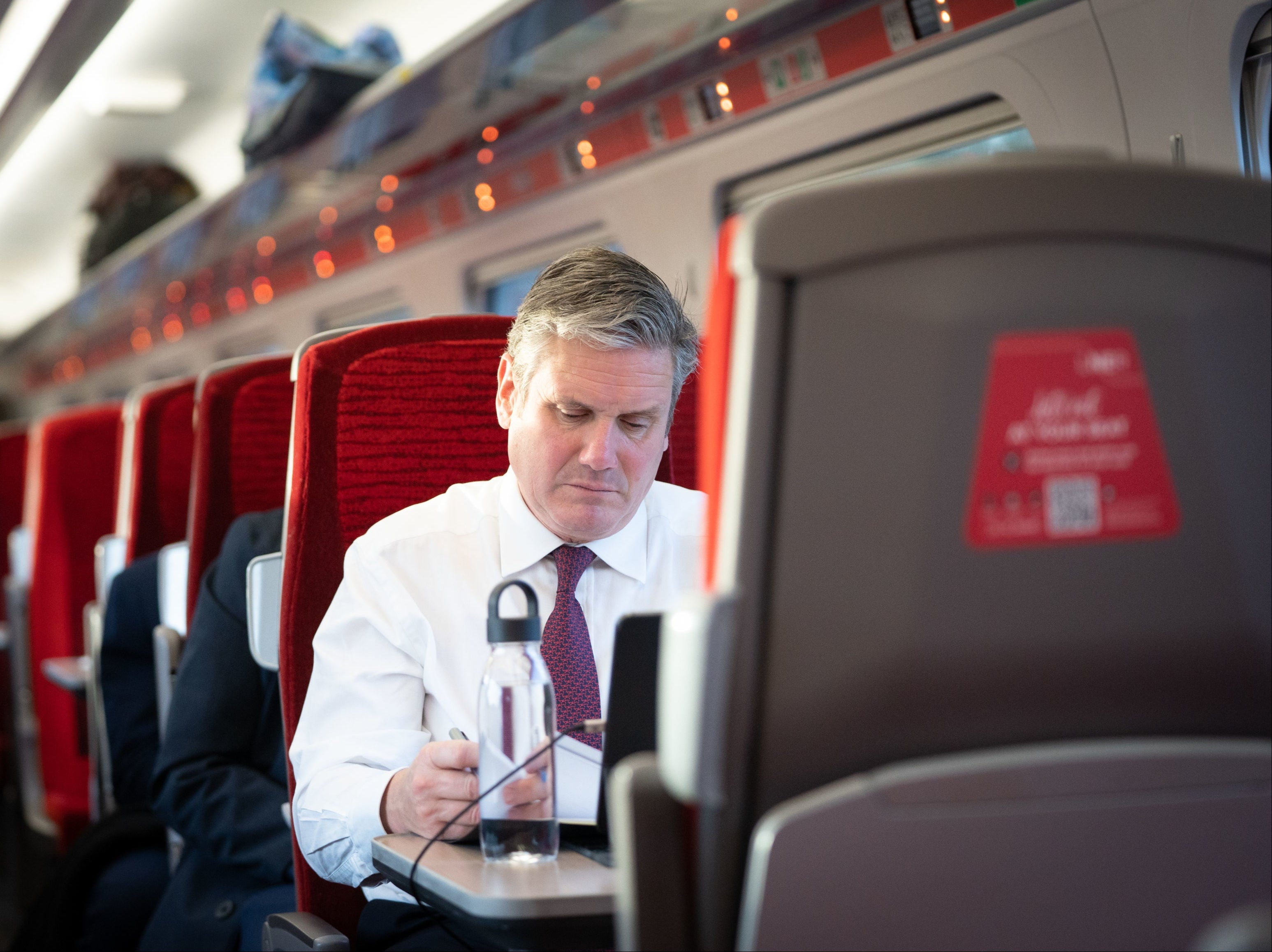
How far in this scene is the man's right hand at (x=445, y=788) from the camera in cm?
138

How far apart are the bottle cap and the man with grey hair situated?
11.8 inches

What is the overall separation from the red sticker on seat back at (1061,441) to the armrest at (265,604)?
1.31 meters

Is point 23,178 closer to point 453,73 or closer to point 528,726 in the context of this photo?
point 453,73

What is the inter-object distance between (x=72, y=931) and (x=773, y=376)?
2388mm

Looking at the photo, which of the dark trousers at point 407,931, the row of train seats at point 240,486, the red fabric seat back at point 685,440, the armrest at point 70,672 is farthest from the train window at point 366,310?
the dark trousers at point 407,931

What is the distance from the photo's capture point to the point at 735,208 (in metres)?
3.40

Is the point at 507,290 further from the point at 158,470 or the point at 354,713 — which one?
the point at 354,713

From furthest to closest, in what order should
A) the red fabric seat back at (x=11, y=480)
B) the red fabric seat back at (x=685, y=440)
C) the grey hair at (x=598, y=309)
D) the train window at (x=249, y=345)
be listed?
the train window at (x=249, y=345)
the red fabric seat back at (x=11, y=480)
the red fabric seat back at (x=685, y=440)
the grey hair at (x=598, y=309)

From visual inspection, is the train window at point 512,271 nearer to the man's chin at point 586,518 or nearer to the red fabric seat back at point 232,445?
the red fabric seat back at point 232,445

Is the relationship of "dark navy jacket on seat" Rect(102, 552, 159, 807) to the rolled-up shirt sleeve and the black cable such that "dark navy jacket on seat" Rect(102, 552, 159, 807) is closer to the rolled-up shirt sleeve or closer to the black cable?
the rolled-up shirt sleeve

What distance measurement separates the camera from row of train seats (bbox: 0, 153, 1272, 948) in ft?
3.05

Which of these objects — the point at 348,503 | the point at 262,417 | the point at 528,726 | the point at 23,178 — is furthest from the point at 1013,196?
the point at 23,178

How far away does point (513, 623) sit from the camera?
49.4 inches

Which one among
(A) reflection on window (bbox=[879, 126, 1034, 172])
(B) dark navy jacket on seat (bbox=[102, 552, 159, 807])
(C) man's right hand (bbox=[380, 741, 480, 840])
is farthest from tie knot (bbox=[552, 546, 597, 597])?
(B) dark navy jacket on seat (bbox=[102, 552, 159, 807])
